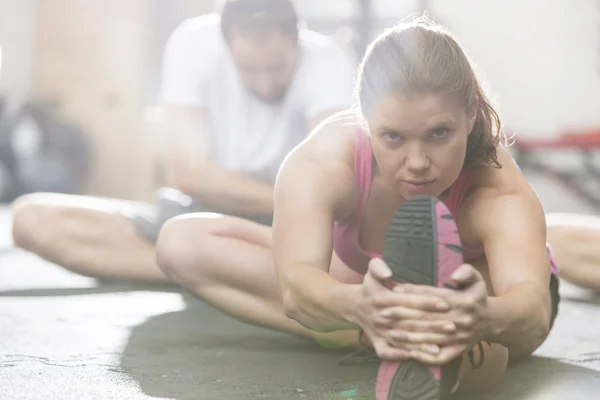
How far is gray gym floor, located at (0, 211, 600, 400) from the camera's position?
1.11 m

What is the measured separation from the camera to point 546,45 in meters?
4.58

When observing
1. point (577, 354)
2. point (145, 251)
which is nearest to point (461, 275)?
point (577, 354)

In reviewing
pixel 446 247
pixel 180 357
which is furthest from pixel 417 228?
pixel 180 357

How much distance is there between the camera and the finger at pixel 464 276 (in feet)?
2.74

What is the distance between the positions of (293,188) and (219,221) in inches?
17.1

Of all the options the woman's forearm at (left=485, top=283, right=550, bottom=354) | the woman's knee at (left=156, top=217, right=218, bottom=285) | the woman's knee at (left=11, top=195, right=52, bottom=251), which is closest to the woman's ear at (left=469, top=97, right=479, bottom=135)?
the woman's forearm at (left=485, top=283, right=550, bottom=354)

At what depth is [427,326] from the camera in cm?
85

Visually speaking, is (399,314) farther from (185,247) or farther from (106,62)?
(106,62)

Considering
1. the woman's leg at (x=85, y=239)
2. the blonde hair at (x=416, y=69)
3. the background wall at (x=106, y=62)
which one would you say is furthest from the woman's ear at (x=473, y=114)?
the background wall at (x=106, y=62)

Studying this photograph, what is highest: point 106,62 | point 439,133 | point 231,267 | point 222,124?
point 439,133

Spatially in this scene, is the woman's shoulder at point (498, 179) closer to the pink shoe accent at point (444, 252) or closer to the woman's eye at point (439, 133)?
the woman's eye at point (439, 133)

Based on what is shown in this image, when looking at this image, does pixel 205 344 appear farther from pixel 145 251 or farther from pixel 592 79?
pixel 592 79

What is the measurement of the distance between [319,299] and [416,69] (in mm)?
290

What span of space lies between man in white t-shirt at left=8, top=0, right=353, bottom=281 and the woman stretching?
0.70 metres
